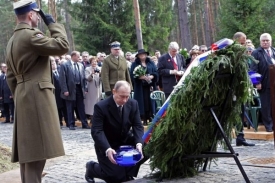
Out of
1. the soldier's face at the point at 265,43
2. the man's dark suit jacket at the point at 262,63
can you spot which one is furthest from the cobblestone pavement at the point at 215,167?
the soldier's face at the point at 265,43

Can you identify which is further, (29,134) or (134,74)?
(134,74)

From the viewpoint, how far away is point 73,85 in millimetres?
11977

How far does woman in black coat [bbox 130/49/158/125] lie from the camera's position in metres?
11.2

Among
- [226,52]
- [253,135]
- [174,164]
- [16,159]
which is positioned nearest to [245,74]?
[226,52]

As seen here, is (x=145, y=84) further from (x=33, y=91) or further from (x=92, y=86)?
(x=33, y=91)

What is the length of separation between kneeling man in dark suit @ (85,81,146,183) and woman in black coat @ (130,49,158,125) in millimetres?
5356

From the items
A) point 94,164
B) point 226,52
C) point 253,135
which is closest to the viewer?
point 226,52

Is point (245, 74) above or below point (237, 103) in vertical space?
above

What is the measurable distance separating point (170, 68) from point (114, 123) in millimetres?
4448

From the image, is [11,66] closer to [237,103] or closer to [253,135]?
[237,103]

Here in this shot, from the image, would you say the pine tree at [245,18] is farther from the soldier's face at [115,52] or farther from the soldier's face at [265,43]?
the soldier's face at [265,43]

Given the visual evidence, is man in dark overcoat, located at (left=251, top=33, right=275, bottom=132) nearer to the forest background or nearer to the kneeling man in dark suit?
the kneeling man in dark suit

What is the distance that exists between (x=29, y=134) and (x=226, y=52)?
2.23 m

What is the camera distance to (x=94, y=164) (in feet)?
19.1
